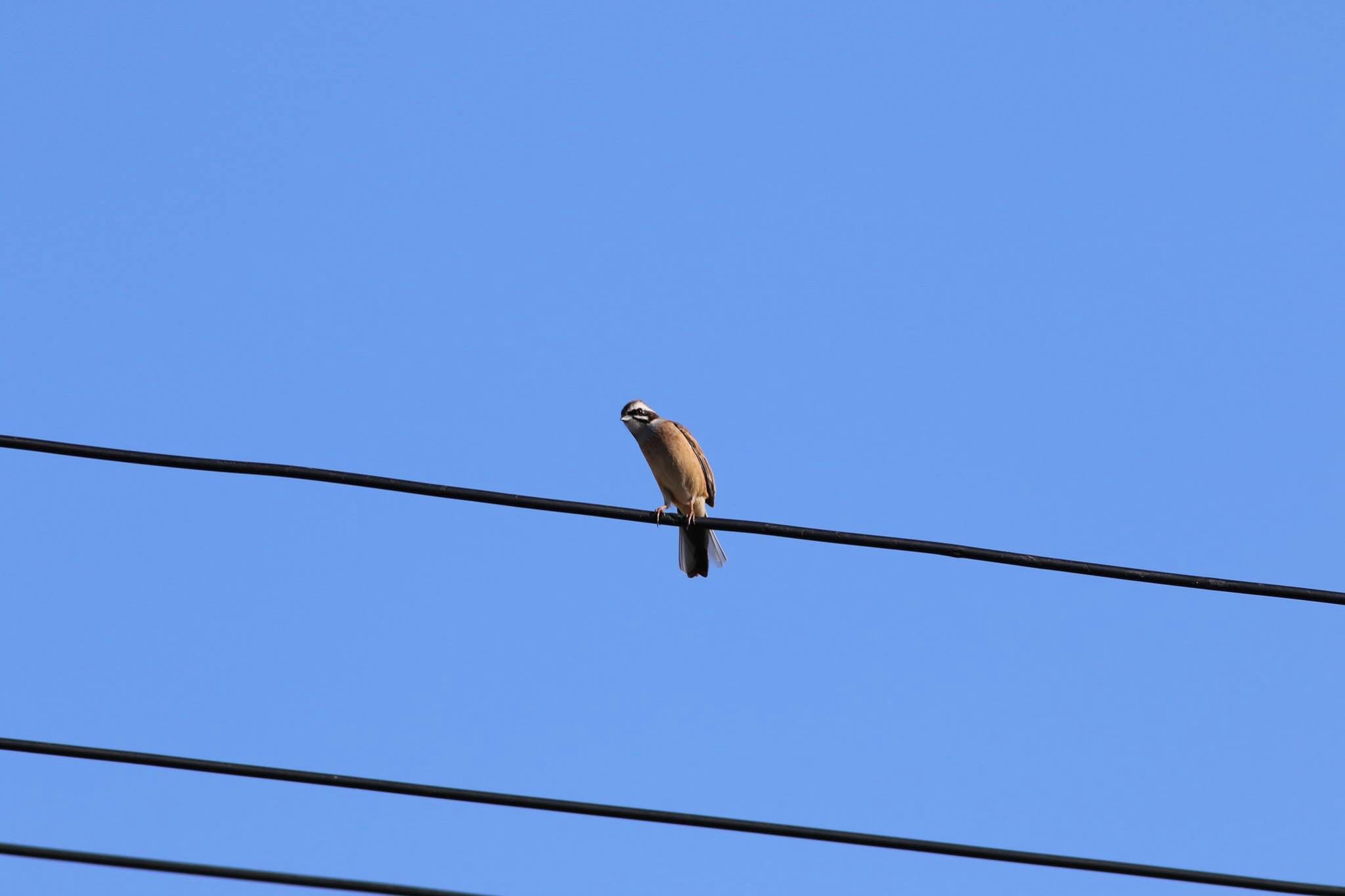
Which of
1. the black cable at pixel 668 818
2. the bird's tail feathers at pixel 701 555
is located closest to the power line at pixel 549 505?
the black cable at pixel 668 818

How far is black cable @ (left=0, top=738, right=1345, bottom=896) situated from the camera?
5.68 meters

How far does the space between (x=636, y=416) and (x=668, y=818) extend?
25.2 ft

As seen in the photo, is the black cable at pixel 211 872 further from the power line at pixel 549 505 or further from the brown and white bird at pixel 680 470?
the brown and white bird at pixel 680 470

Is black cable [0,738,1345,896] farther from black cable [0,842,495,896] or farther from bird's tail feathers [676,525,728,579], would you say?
bird's tail feathers [676,525,728,579]

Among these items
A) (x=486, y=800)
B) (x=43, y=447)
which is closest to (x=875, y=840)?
(x=486, y=800)

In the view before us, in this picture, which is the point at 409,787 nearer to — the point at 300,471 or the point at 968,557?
the point at 300,471

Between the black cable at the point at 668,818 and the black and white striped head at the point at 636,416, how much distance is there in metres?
7.47

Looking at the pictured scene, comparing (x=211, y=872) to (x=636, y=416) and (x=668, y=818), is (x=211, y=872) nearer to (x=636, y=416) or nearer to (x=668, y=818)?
(x=668, y=818)

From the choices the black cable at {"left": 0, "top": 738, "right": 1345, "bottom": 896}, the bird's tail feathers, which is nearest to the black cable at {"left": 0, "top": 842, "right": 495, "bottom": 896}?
the black cable at {"left": 0, "top": 738, "right": 1345, "bottom": 896}

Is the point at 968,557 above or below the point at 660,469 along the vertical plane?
below

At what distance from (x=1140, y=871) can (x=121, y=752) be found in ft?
12.7

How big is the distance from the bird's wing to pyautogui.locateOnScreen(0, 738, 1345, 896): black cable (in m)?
7.53

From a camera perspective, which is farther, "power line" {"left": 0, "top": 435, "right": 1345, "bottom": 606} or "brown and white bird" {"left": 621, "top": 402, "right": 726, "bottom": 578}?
"brown and white bird" {"left": 621, "top": 402, "right": 726, "bottom": 578}

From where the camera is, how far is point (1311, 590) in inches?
256
